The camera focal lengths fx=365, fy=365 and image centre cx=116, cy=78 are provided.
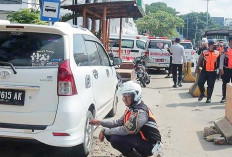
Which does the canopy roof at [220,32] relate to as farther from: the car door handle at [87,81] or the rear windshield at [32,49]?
the rear windshield at [32,49]

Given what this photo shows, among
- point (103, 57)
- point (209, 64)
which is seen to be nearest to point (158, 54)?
point (209, 64)

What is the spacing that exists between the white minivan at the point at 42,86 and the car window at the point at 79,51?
0.03m

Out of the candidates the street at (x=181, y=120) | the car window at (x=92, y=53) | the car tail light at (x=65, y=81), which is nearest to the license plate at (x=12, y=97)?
the car tail light at (x=65, y=81)

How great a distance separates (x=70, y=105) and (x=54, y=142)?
479 mm

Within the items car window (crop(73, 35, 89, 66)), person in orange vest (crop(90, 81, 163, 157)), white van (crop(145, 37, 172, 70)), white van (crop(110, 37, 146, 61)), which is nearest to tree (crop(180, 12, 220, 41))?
white van (crop(110, 37, 146, 61))

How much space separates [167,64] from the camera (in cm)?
1867

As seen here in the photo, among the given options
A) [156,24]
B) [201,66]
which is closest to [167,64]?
[201,66]

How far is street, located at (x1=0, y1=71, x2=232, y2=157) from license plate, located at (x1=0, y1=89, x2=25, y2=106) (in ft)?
2.18

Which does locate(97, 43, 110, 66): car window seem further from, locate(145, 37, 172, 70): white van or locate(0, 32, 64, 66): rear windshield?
locate(145, 37, 172, 70): white van

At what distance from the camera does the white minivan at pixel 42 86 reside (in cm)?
437

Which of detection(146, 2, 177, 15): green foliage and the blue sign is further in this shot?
detection(146, 2, 177, 15): green foliage

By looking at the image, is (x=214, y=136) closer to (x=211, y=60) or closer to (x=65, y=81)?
(x=65, y=81)

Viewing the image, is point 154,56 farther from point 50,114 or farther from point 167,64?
point 50,114

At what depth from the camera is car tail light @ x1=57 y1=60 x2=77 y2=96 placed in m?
4.41
